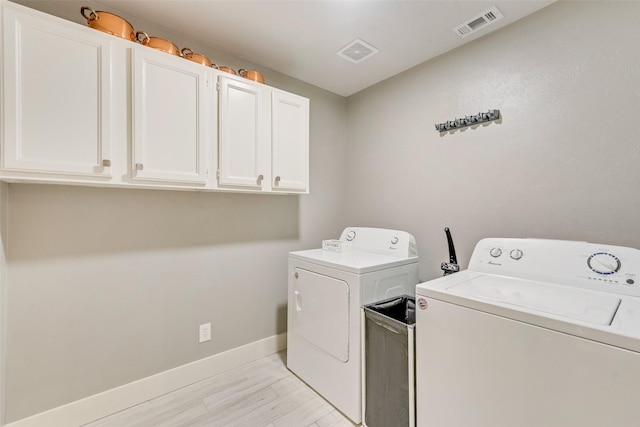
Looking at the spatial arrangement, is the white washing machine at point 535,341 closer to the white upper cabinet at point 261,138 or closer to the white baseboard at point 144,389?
the white upper cabinet at point 261,138

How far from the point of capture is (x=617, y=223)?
54.3 inches

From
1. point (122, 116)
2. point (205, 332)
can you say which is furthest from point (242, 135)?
point (205, 332)

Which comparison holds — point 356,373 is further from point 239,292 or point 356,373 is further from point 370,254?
point 239,292

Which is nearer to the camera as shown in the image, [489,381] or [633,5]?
[489,381]

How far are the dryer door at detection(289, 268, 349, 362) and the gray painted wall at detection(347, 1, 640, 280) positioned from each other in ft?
2.98

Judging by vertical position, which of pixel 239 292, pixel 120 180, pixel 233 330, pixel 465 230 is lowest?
pixel 233 330

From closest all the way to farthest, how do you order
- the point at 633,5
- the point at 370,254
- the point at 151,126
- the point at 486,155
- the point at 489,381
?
the point at 489,381
the point at 633,5
the point at 151,126
the point at 486,155
the point at 370,254

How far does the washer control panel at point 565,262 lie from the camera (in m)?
1.15

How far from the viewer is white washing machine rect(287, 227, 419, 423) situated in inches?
62.1

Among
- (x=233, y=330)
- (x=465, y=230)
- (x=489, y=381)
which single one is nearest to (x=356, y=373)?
(x=489, y=381)

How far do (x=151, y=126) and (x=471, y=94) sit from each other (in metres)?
2.07

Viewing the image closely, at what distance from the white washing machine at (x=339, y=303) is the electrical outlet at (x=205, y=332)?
60 cm

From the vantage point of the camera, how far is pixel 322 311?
5.80 ft

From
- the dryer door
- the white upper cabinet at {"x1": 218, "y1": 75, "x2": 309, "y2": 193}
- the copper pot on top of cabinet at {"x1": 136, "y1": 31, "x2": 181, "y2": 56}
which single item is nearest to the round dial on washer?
the dryer door
